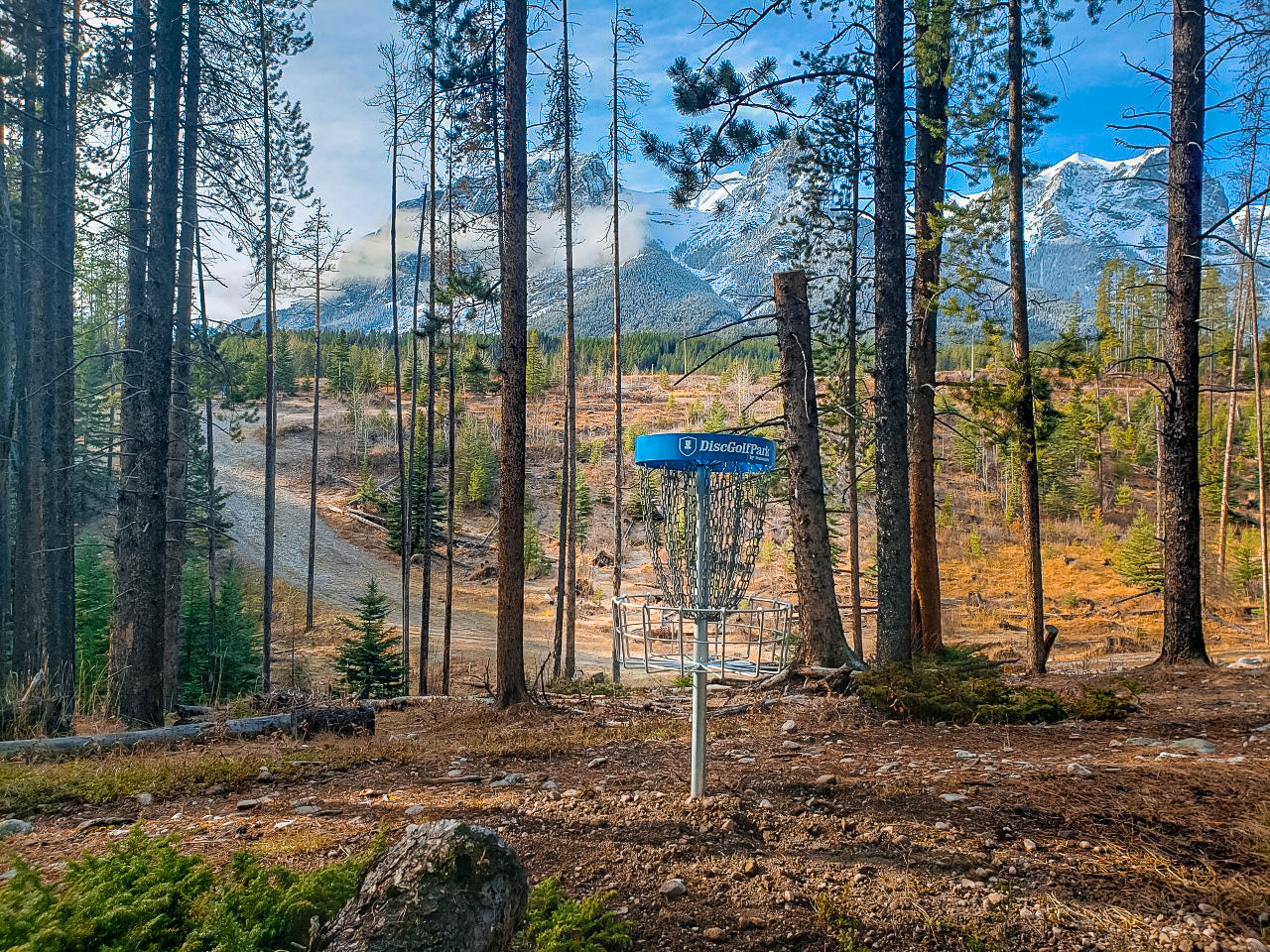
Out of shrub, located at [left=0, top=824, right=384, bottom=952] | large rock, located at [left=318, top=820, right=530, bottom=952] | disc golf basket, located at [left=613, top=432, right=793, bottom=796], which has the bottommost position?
shrub, located at [left=0, top=824, right=384, bottom=952]

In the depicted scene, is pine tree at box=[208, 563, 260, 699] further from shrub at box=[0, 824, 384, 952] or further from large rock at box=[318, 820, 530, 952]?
large rock at box=[318, 820, 530, 952]

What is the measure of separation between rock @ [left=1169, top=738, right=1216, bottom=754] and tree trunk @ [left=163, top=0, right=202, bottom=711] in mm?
11976

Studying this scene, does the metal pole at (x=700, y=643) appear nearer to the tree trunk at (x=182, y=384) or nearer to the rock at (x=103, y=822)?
the rock at (x=103, y=822)

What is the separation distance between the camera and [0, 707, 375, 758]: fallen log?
6663 millimetres

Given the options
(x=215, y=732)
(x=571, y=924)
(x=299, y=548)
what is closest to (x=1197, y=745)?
(x=571, y=924)

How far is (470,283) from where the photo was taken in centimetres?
1062

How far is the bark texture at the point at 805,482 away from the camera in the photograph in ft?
27.1

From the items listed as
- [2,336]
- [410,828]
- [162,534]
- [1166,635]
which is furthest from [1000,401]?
[2,336]

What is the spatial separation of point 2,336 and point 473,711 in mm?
13045

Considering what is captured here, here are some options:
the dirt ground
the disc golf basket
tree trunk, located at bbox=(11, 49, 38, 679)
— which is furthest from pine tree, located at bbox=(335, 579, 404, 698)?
the disc golf basket

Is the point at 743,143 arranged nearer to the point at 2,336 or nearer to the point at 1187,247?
the point at 1187,247

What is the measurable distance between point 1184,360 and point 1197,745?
611 centimetres

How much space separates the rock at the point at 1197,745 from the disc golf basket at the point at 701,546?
364cm

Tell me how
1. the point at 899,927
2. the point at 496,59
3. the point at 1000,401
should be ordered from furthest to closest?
the point at 1000,401
the point at 496,59
the point at 899,927
